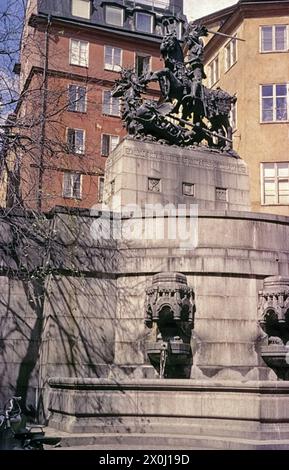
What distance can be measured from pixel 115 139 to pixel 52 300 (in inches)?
1265

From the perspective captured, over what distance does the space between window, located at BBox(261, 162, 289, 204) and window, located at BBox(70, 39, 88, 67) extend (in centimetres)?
1665

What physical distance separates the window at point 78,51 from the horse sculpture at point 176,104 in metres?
24.6

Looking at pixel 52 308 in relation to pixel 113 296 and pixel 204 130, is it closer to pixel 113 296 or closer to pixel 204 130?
pixel 113 296

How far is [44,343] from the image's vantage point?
15.7m

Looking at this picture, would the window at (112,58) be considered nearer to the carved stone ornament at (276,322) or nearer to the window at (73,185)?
the window at (73,185)

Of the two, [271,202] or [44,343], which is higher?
[271,202]

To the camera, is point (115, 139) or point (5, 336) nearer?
point (5, 336)

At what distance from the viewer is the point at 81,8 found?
48281 millimetres

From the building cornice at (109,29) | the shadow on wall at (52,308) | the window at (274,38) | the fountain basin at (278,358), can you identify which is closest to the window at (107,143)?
the building cornice at (109,29)

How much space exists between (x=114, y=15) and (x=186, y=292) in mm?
38846

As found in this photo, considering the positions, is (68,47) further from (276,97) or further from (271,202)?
(271,202)

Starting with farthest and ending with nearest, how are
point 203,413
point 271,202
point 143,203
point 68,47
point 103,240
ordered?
point 68,47, point 271,202, point 143,203, point 103,240, point 203,413

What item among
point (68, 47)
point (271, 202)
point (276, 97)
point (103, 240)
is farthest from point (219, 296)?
point (68, 47)

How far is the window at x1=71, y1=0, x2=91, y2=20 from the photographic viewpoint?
47875 millimetres
